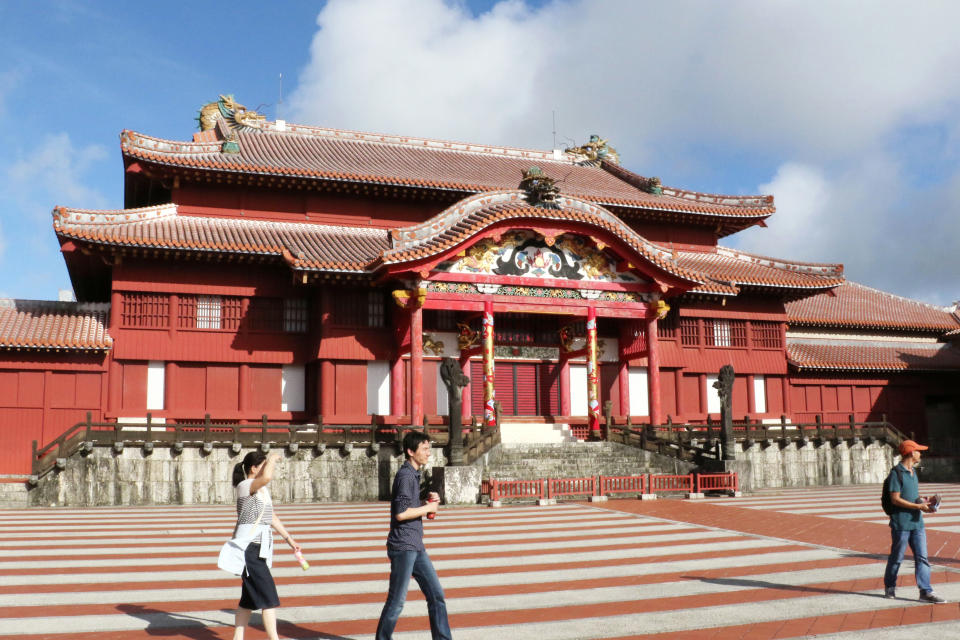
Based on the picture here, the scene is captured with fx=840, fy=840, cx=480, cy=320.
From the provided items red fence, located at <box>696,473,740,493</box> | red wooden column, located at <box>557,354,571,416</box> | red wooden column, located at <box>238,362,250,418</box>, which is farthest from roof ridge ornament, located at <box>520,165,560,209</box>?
red wooden column, located at <box>238,362,250,418</box>

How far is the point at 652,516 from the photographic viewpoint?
17.4 m

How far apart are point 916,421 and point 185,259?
30253 millimetres

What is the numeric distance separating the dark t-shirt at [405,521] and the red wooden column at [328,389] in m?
19.7

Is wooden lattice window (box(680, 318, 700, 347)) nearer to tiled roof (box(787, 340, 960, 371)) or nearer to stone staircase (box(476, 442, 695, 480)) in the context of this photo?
tiled roof (box(787, 340, 960, 371))

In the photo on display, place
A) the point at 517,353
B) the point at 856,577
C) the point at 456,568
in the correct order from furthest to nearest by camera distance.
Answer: the point at 517,353, the point at 456,568, the point at 856,577

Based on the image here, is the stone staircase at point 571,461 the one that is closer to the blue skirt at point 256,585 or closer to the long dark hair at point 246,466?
→ the long dark hair at point 246,466

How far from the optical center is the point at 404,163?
1342 inches

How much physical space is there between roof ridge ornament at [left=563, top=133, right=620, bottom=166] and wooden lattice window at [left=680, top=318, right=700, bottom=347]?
11223 millimetres

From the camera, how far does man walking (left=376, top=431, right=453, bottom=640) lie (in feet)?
22.1

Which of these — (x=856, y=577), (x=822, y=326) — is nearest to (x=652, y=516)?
(x=856, y=577)

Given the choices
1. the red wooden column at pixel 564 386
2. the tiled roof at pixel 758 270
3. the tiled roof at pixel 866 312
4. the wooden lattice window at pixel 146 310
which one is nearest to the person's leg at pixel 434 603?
the wooden lattice window at pixel 146 310

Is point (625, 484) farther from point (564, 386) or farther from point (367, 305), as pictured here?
point (367, 305)

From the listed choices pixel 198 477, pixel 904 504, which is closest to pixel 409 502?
pixel 904 504

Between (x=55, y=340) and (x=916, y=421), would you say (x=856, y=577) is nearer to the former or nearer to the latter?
(x=55, y=340)
